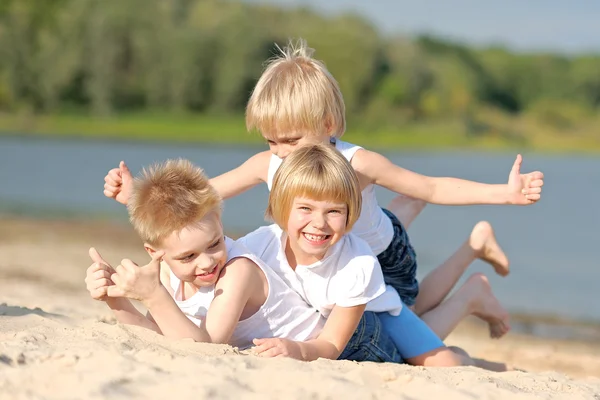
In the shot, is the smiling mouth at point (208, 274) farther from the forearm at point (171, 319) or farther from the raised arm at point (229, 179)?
the raised arm at point (229, 179)

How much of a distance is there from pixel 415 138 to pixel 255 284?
1648 inches

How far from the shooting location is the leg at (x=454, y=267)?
4.87 m

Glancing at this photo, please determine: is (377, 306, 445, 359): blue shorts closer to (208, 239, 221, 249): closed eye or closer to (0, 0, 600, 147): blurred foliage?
(208, 239, 221, 249): closed eye

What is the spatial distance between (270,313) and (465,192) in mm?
1232

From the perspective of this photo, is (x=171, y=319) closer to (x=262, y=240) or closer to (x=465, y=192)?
(x=262, y=240)

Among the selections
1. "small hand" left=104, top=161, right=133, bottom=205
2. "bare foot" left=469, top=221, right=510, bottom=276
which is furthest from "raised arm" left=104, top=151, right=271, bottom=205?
"bare foot" left=469, top=221, right=510, bottom=276

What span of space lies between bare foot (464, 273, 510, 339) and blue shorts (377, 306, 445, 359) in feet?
2.74

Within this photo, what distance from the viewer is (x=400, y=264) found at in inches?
175

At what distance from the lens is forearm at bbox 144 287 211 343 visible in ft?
10.4

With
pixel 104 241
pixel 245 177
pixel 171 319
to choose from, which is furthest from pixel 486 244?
pixel 104 241

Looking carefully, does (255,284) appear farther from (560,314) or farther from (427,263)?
(427,263)

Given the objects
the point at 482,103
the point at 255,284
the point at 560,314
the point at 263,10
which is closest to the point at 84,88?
the point at 263,10

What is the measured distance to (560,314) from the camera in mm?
8914

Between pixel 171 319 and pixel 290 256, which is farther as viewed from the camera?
pixel 290 256
